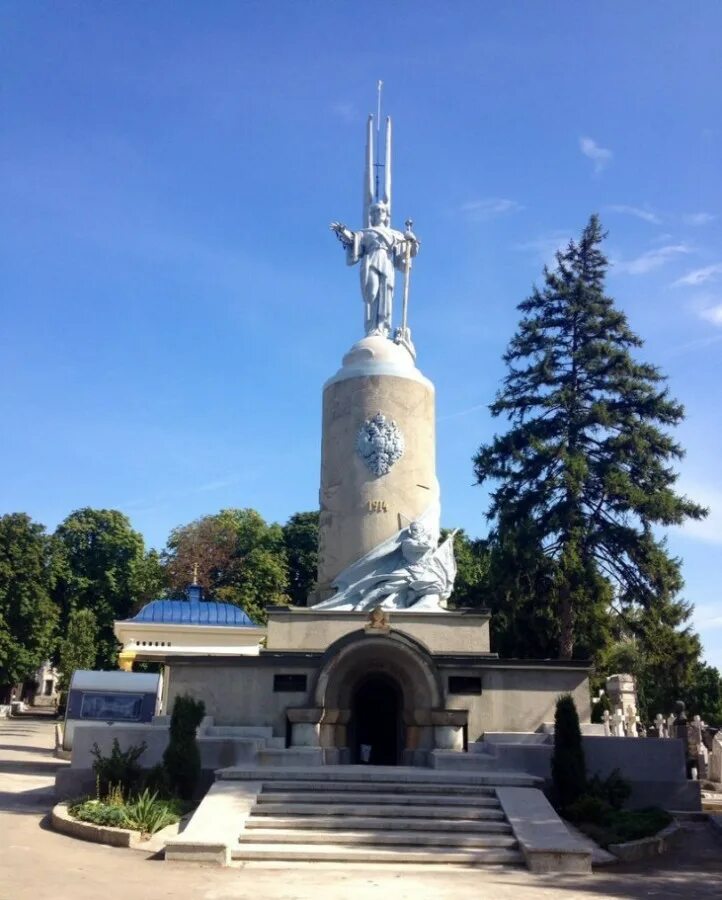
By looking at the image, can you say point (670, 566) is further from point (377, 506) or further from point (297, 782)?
point (297, 782)

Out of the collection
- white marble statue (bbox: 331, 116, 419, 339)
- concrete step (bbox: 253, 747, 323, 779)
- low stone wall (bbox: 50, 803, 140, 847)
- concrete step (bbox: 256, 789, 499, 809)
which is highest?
white marble statue (bbox: 331, 116, 419, 339)

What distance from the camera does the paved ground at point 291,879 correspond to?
30.7 ft

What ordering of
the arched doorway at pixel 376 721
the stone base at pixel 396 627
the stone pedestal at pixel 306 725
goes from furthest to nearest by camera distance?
the stone base at pixel 396 627 → the arched doorway at pixel 376 721 → the stone pedestal at pixel 306 725

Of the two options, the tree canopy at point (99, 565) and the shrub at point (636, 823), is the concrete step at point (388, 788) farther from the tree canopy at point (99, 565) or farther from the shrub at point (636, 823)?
the tree canopy at point (99, 565)

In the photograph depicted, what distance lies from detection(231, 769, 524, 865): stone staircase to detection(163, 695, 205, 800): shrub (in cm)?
132

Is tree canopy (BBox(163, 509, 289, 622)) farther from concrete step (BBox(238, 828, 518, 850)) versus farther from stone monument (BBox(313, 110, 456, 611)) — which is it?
concrete step (BBox(238, 828, 518, 850))

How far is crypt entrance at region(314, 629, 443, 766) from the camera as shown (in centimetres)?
1645

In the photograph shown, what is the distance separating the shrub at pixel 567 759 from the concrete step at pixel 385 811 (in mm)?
1742

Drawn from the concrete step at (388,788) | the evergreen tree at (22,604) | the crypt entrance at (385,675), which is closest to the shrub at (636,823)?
the concrete step at (388,788)

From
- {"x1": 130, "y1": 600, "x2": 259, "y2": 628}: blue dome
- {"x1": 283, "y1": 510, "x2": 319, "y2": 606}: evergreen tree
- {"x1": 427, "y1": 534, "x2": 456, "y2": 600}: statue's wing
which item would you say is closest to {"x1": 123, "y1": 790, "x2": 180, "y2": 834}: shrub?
{"x1": 427, "y1": 534, "x2": 456, "y2": 600}: statue's wing

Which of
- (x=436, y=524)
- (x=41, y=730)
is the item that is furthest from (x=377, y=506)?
(x=41, y=730)

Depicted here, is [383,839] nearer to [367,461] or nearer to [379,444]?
[367,461]

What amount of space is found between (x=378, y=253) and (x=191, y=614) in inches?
530

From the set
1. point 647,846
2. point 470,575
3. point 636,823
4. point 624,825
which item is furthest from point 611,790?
point 470,575
